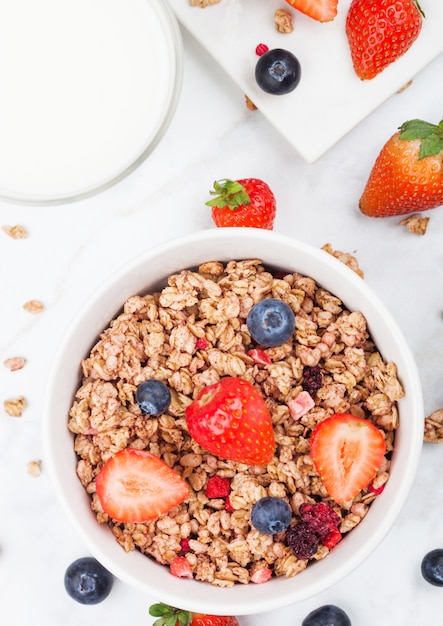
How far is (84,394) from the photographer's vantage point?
1148mm

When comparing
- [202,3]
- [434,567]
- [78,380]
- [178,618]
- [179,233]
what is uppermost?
[202,3]

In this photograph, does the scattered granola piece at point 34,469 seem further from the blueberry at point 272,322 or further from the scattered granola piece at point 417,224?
the scattered granola piece at point 417,224

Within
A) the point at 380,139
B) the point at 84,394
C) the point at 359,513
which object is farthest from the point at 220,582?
the point at 380,139

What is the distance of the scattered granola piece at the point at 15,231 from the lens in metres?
1.43

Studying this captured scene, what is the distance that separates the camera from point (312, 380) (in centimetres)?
113

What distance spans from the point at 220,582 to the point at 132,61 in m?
0.80

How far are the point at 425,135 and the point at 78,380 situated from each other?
66 centimetres

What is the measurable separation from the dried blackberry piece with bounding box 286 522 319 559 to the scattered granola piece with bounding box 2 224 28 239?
0.69m

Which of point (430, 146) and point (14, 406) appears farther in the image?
point (14, 406)

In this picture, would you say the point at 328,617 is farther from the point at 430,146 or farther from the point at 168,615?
the point at 430,146

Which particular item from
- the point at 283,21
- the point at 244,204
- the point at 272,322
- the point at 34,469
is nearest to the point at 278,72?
the point at 283,21

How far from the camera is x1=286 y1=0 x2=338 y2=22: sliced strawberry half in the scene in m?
1.33

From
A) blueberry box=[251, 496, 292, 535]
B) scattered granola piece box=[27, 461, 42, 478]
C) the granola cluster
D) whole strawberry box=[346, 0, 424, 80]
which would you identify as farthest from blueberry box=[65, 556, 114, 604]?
whole strawberry box=[346, 0, 424, 80]

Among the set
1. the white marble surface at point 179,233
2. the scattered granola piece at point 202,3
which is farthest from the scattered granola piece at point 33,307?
the scattered granola piece at point 202,3
